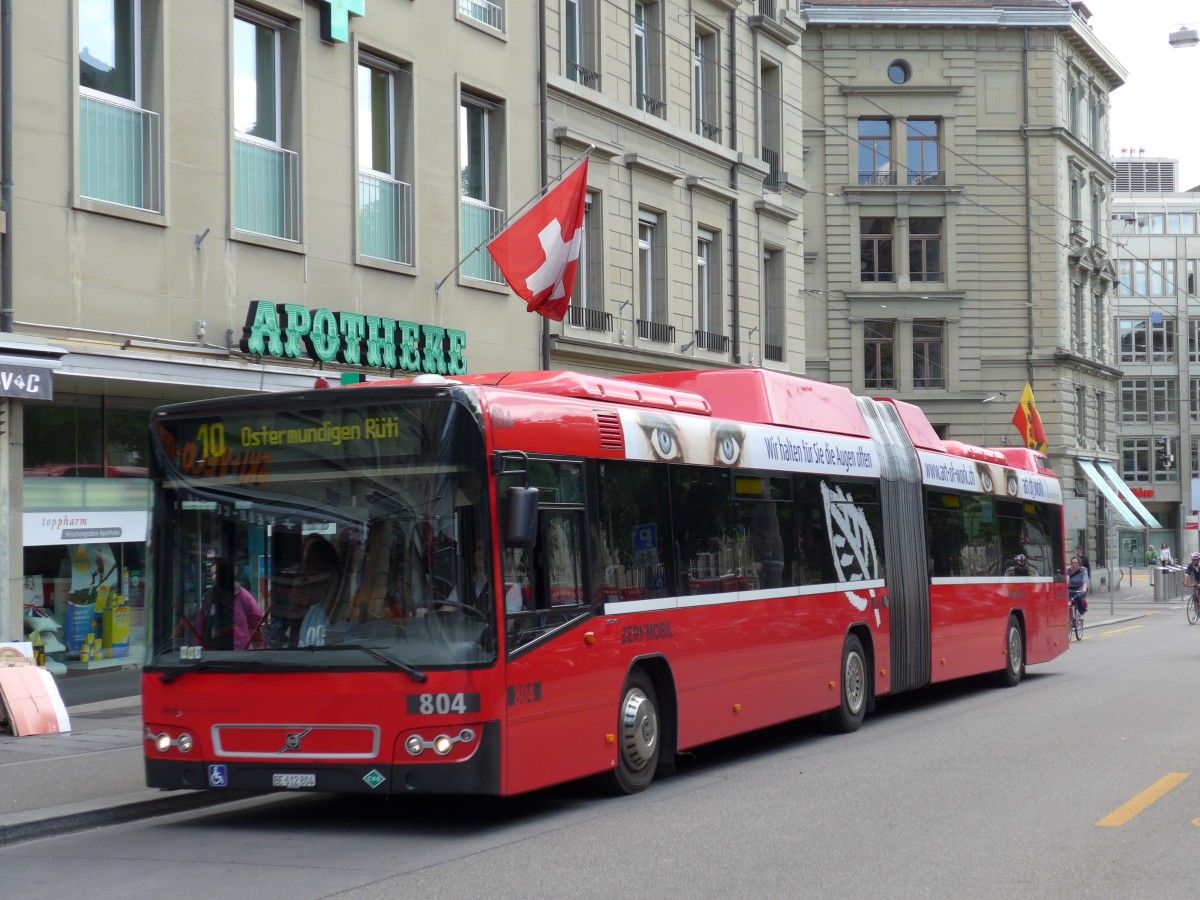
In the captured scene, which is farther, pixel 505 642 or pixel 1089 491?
pixel 1089 491

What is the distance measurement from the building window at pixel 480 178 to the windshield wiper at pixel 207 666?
12.7 m

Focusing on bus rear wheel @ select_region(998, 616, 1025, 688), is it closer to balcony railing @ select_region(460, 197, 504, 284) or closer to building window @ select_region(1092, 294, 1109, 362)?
balcony railing @ select_region(460, 197, 504, 284)

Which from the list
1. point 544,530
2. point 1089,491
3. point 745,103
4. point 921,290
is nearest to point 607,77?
point 745,103

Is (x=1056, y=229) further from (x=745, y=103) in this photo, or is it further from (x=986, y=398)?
(x=745, y=103)

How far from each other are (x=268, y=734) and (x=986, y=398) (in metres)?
49.3

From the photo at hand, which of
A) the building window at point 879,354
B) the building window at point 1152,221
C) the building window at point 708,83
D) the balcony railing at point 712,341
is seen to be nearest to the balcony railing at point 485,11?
the building window at point 708,83

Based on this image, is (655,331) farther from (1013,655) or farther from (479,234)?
(1013,655)

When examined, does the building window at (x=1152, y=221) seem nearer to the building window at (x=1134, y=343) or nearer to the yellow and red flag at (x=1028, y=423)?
the building window at (x=1134, y=343)

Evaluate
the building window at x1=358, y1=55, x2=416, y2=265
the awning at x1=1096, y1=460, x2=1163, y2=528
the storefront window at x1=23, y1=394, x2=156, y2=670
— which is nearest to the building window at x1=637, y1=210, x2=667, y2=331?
the building window at x1=358, y1=55, x2=416, y2=265

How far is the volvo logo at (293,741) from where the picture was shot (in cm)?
935

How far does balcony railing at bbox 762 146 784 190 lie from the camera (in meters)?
32.1

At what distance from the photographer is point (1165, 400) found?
296ft

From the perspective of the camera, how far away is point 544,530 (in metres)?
10.0

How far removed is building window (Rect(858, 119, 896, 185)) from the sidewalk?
43951mm
